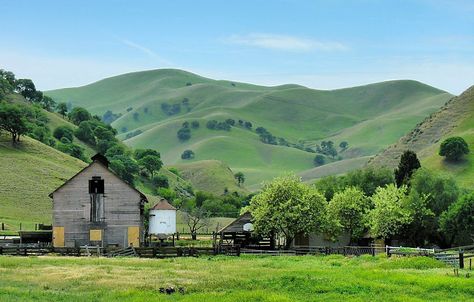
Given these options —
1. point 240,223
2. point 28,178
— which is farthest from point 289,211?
point 28,178

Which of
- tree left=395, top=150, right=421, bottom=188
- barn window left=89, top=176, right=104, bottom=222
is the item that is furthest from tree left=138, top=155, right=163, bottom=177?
barn window left=89, top=176, right=104, bottom=222

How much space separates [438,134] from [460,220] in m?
101

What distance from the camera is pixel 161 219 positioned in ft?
280

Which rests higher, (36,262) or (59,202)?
(59,202)

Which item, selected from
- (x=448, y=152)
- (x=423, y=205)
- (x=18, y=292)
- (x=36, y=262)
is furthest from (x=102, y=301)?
(x=448, y=152)

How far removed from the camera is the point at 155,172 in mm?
196125

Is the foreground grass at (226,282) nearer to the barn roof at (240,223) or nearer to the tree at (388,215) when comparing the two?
the barn roof at (240,223)

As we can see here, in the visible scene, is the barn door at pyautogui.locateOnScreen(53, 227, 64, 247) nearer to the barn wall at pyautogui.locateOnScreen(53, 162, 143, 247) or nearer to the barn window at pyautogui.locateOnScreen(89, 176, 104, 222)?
the barn wall at pyautogui.locateOnScreen(53, 162, 143, 247)

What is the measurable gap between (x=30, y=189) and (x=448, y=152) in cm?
7977

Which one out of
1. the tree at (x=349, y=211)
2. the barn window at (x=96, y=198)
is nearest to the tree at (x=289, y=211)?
the tree at (x=349, y=211)

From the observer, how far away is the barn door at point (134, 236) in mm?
73312

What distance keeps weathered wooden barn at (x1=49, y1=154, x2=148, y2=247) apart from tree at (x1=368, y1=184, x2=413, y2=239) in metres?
26.2

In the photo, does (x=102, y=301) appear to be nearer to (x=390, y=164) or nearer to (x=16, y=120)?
(x=16, y=120)

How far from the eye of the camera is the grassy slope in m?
108
